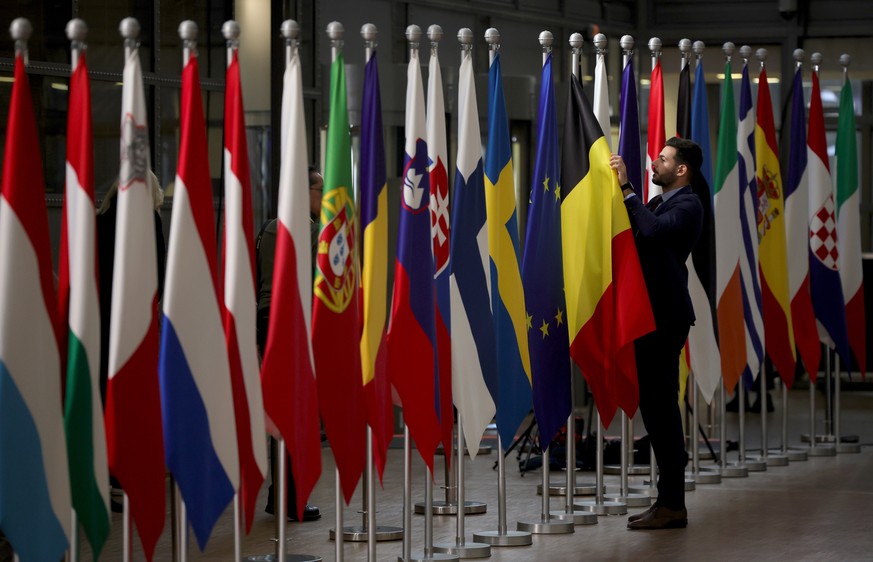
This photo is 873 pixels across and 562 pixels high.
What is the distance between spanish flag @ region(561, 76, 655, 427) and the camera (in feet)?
21.1

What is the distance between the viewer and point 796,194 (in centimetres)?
882

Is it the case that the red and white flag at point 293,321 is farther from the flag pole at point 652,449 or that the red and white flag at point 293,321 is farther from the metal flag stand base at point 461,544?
the flag pole at point 652,449

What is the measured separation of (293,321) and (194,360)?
18.0 inches

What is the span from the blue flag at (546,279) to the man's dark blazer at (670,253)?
41 cm

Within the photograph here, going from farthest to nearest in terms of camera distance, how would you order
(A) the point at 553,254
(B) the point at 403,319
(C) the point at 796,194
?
A: (C) the point at 796,194, (A) the point at 553,254, (B) the point at 403,319

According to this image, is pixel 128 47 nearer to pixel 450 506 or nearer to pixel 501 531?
pixel 501 531

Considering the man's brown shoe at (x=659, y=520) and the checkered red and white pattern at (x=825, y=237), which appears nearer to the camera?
the man's brown shoe at (x=659, y=520)

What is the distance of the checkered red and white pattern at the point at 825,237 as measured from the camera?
8.89m

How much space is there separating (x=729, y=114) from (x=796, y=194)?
102 centimetres

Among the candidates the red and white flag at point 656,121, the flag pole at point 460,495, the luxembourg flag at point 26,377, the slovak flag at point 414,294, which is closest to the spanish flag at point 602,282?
the flag pole at point 460,495

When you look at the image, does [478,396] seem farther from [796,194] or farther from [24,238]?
[796,194]

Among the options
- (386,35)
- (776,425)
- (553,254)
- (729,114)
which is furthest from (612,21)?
(553,254)

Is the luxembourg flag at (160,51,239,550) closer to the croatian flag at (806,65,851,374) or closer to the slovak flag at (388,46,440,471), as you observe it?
the slovak flag at (388,46,440,471)

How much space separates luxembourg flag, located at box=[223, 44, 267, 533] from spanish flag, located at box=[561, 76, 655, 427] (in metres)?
2.20
